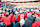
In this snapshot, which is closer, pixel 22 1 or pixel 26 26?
pixel 26 26

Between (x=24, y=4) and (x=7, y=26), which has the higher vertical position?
(x=24, y=4)

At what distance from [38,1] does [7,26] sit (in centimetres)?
156

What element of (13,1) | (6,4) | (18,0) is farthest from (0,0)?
(18,0)

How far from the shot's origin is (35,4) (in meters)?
2.09

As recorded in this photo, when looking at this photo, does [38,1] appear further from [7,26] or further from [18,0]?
[7,26]

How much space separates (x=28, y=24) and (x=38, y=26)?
0.14m

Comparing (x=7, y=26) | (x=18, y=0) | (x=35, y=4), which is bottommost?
(x=7, y=26)

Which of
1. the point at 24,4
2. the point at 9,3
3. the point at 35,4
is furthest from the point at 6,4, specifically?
the point at 35,4

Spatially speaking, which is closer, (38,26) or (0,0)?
(38,26)

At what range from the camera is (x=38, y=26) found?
75cm

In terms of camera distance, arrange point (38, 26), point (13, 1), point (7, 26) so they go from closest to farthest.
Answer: point (38, 26) < point (7, 26) < point (13, 1)

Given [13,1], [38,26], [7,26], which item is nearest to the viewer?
[38,26]

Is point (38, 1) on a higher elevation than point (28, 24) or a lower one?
higher

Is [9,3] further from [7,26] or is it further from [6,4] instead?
[7,26]
